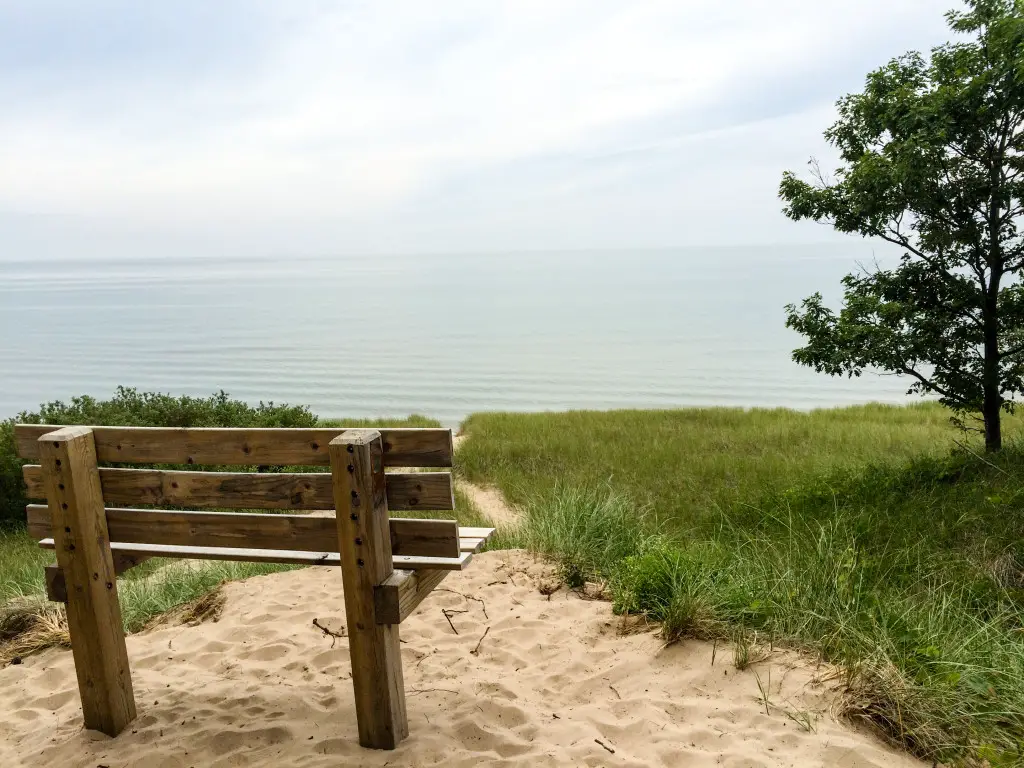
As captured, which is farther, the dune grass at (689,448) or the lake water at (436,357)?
the lake water at (436,357)

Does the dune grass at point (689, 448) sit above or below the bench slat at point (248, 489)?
below

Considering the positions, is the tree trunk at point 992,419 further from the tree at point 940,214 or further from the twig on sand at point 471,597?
the twig on sand at point 471,597

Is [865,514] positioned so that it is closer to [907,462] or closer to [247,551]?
[907,462]

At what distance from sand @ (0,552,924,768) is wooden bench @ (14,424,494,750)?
0.29 meters

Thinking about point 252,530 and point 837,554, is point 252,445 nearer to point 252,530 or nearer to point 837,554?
point 252,530

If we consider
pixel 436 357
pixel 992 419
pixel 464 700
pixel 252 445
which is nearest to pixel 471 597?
pixel 464 700

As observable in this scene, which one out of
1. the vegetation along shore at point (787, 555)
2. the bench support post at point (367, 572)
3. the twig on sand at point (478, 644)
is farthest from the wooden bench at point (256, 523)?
the vegetation along shore at point (787, 555)

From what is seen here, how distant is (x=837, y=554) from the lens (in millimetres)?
5484

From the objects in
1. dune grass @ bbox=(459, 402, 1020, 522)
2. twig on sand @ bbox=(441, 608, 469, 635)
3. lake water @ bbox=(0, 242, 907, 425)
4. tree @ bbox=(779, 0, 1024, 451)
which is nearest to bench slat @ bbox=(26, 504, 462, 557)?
twig on sand @ bbox=(441, 608, 469, 635)

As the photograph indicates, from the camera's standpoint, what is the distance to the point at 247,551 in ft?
12.2

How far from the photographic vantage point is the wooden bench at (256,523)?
331 cm

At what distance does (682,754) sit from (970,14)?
9296 mm

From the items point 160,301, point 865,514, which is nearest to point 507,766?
point 865,514

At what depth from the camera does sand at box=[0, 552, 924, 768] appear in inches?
139
